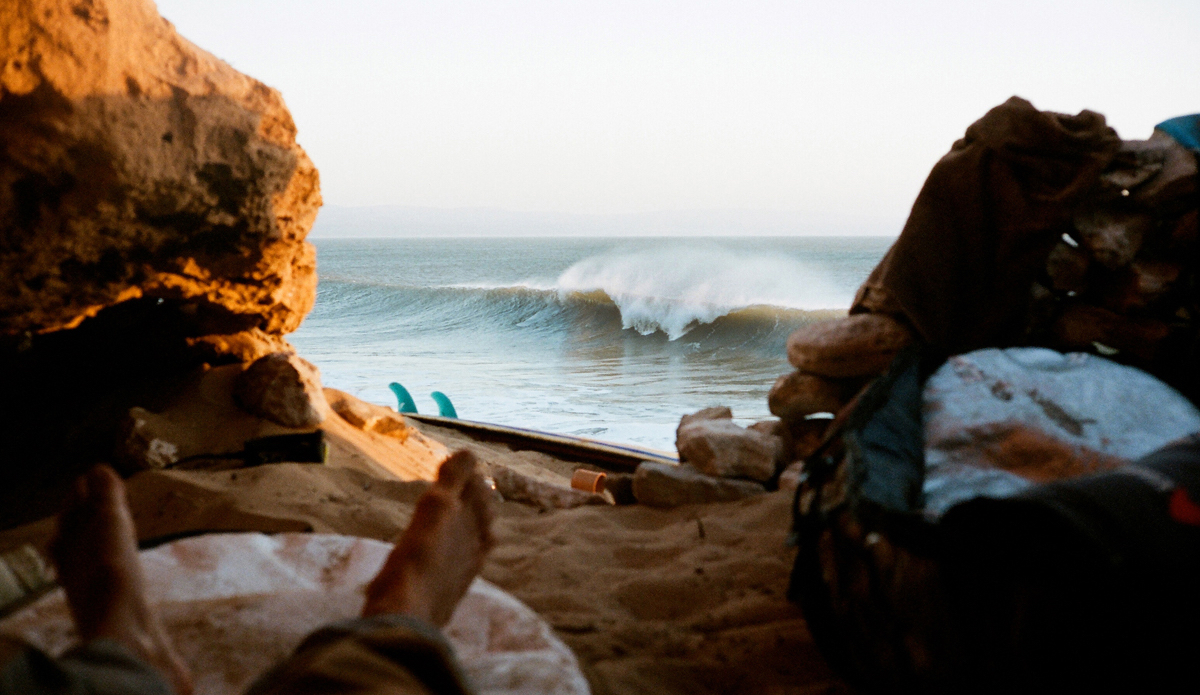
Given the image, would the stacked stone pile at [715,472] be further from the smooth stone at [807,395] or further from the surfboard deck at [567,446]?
the surfboard deck at [567,446]

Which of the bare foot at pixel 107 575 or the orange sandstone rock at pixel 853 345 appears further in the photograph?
the orange sandstone rock at pixel 853 345

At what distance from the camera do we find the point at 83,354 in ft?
11.8

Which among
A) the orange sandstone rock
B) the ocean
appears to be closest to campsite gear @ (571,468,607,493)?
the orange sandstone rock

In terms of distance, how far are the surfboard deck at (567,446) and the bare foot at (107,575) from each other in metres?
2.85

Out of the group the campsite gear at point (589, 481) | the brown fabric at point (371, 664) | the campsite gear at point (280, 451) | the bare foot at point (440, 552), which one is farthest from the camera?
the campsite gear at point (589, 481)

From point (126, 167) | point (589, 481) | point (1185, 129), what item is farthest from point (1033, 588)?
point (126, 167)

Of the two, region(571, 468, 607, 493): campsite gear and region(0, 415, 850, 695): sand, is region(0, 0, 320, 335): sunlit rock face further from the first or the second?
region(571, 468, 607, 493): campsite gear

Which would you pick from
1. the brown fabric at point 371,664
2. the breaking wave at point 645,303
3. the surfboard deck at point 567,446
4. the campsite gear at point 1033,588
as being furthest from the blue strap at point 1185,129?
the breaking wave at point 645,303

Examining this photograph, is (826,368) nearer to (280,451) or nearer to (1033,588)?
(1033,588)

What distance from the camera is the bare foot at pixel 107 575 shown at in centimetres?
119

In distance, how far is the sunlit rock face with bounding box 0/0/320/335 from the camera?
97.0 inches

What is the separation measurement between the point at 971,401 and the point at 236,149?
277 centimetres

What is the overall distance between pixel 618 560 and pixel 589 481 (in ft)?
3.80

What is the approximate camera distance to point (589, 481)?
350 cm
